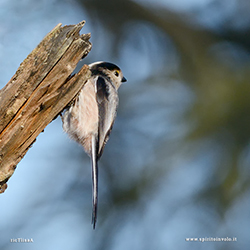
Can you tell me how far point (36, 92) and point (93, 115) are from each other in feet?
3.62

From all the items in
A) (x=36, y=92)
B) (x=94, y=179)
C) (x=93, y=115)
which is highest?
(x=36, y=92)

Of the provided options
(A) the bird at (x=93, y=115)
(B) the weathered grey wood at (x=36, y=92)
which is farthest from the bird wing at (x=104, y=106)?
(B) the weathered grey wood at (x=36, y=92)

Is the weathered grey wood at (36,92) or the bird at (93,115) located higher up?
the weathered grey wood at (36,92)

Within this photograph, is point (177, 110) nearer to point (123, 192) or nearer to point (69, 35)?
point (123, 192)

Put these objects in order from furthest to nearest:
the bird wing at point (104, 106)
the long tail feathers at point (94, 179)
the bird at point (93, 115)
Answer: the bird wing at point (104, 106) < the bird at point (93, 115) < the long tail feathers at point (94, 179)

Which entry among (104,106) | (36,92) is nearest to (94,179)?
(104,106)

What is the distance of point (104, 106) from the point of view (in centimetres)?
370

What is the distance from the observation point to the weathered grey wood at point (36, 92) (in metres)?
2.45

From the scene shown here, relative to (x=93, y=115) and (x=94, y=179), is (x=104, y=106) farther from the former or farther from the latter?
(x=94, y=179)

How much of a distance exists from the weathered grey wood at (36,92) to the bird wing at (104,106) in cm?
82

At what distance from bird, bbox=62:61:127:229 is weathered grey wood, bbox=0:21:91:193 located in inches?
24.2

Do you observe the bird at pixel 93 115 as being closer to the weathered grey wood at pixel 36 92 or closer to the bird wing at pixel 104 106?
the bird wing at pixel 104 106

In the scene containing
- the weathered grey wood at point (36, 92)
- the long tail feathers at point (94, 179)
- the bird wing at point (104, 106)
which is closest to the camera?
the weathered grey wood at point (36, 92)

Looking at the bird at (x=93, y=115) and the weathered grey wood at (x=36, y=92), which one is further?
the bird at (x=93, y=115)
